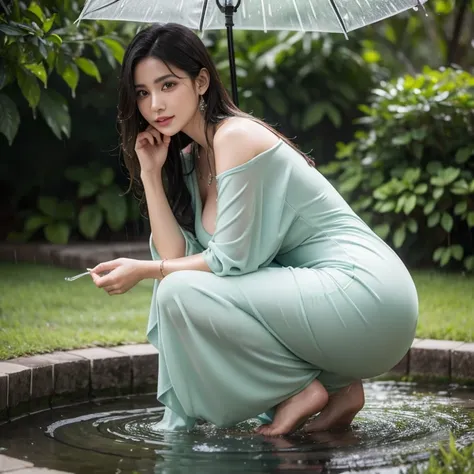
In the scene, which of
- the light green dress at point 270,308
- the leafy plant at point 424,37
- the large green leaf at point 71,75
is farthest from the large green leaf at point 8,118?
the leafy plant at point 424,37

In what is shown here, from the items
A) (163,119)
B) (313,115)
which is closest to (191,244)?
(163,119)

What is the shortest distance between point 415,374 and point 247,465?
1.70 m

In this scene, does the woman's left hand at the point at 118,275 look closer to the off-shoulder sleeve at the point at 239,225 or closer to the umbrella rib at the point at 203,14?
the off-shoulder sleeve at the point at 239,225

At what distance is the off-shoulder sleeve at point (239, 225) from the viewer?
122 inches

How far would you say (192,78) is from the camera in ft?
10.8

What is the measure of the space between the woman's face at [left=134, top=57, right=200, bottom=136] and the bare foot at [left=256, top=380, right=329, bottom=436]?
1.00 m

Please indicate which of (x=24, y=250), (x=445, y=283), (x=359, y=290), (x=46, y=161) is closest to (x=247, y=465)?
(x=359, y=290)

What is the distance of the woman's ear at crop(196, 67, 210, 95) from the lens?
3.32 m

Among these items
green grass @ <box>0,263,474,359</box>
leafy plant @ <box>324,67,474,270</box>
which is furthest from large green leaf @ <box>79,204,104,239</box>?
leafy plant @ <box>324,67,474,270</box>

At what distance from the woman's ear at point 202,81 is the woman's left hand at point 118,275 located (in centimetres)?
65

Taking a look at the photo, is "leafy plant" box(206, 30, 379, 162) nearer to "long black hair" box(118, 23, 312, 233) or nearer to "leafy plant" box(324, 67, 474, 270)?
"leafy plant" box(324, 67, 474, 270)

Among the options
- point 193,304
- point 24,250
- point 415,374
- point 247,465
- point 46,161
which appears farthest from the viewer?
point 46,161

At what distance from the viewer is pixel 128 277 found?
3184 millimetres

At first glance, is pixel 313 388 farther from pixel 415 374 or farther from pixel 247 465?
pixel 415 374
